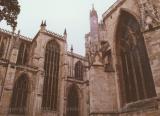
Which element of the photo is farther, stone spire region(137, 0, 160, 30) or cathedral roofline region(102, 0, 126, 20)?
cathedral roofline region(102, 0, 126, 20)

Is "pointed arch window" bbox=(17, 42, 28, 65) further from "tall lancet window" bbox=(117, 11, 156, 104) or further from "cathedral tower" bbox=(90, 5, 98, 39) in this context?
"tall lancet window" bbox=(117, 11, 156, 104)

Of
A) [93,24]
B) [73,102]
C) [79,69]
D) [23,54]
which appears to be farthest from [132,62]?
[79,69]

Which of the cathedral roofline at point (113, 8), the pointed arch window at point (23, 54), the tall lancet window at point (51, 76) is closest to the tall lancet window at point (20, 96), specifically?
the tall lancet window at point (51, 76)

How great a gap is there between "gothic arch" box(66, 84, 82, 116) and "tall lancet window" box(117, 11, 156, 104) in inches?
611

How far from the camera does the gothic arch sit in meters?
24.8

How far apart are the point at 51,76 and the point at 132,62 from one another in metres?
16.3

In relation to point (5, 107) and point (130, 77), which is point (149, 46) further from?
point (5, 107)

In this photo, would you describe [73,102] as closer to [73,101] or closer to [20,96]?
[73,101]

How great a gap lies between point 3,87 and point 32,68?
4.15 meters

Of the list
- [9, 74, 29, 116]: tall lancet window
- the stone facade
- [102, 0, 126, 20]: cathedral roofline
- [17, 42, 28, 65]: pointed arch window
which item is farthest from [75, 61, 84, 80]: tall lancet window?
[102, 0, 126, 20]: cathedral roofline

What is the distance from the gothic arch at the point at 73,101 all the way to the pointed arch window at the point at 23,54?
768cm

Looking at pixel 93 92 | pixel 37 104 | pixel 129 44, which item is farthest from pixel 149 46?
pixel 37 104

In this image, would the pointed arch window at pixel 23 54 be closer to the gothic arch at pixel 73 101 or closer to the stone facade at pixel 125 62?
the gothic arch at pixel 73 101

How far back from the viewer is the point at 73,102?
25.6m
